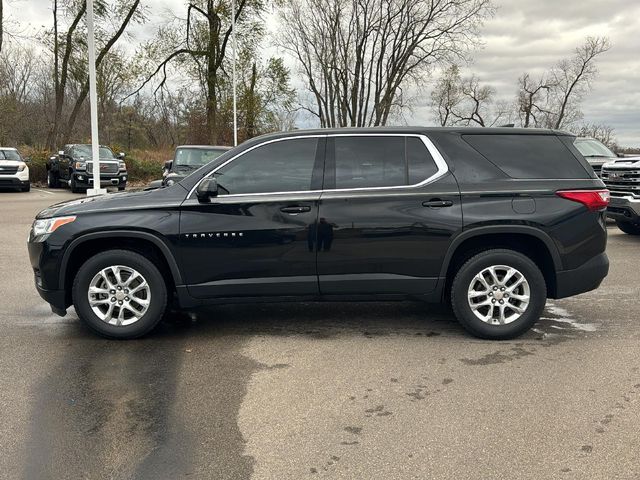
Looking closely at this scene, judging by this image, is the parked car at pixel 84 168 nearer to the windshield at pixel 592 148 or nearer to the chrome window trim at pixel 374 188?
the windshield at pixel 592 148

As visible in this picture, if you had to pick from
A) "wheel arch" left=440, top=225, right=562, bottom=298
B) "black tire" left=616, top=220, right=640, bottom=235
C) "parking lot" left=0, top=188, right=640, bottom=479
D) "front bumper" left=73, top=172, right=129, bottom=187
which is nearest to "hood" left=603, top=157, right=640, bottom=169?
"black tire" left=616, top=220, right=640, bottom=235

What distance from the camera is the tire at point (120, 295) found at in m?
4.74

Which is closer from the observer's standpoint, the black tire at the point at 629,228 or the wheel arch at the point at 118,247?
the wheel arch at the point at 118,247

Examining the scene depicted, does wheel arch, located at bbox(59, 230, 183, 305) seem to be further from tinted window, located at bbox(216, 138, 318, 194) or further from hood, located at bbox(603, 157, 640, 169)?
hood, located at bbox(603, 157, 640, 169)

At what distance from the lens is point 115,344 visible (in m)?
4.82

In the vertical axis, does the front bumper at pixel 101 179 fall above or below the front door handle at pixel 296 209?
above

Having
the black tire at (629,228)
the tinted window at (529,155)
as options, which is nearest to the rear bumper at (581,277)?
the tinted window at (529,155)

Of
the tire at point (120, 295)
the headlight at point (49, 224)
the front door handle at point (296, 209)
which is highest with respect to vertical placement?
the front door handle at point (296, 209)

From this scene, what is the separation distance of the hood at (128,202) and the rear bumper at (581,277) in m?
3.26

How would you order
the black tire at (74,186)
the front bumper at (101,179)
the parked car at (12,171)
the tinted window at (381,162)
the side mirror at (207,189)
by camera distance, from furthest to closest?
the black tire at (74,186) → the front bumper at (101,179) → the parked car at (12,171) → the tinted window at (381,162) → the side mirror at (207,189)

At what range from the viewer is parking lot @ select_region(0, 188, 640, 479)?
9.78 feet

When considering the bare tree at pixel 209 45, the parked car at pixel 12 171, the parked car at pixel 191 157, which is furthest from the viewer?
the bare tree at pixel 209 45

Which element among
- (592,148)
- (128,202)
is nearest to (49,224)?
(128,202)

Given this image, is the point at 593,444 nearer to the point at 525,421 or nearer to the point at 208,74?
the point at 525,421
